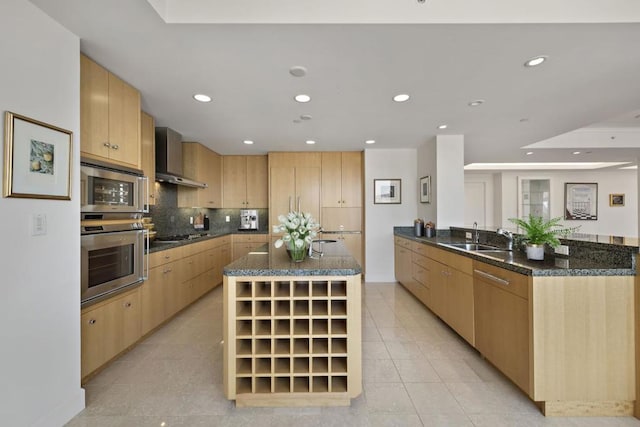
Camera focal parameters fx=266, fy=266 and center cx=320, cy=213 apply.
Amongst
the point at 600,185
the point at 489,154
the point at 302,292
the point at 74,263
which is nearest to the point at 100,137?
the point at 74,263

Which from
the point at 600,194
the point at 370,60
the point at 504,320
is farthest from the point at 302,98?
the point at 600,194

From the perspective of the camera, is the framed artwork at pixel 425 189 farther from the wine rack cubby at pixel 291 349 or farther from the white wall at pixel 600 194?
the white wall at pixel 600 194

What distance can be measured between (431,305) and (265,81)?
9.60 feet

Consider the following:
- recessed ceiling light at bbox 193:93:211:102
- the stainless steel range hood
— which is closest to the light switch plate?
recessed ceiling light at bbox 193:93:211:102

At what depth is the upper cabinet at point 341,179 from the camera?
15.8ft

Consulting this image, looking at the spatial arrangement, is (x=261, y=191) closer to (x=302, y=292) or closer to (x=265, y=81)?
(x=265, y=81)

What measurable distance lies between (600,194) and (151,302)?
429 inches

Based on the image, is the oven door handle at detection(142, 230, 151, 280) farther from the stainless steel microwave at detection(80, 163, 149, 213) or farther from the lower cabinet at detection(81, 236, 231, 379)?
the stainless steel microwave at detection(80, 163, 149, 213)

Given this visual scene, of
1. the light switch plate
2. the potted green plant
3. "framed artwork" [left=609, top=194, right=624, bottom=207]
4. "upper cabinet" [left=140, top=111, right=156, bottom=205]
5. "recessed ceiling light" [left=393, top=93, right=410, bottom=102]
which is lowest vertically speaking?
the potted green plant

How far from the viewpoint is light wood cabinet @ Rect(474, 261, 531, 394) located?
1.68 meters

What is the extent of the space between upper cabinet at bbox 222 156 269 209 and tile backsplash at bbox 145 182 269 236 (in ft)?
1.07

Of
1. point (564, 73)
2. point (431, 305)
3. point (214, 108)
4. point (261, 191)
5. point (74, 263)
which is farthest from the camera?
point (261, 191)

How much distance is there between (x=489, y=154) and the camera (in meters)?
5.25

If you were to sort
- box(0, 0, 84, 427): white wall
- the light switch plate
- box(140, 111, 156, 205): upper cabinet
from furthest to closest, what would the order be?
1. box(140, 111, 156, 205): upper cabinet
2. the light switch plate
3. box(0, 0, 84, 427): white wall
